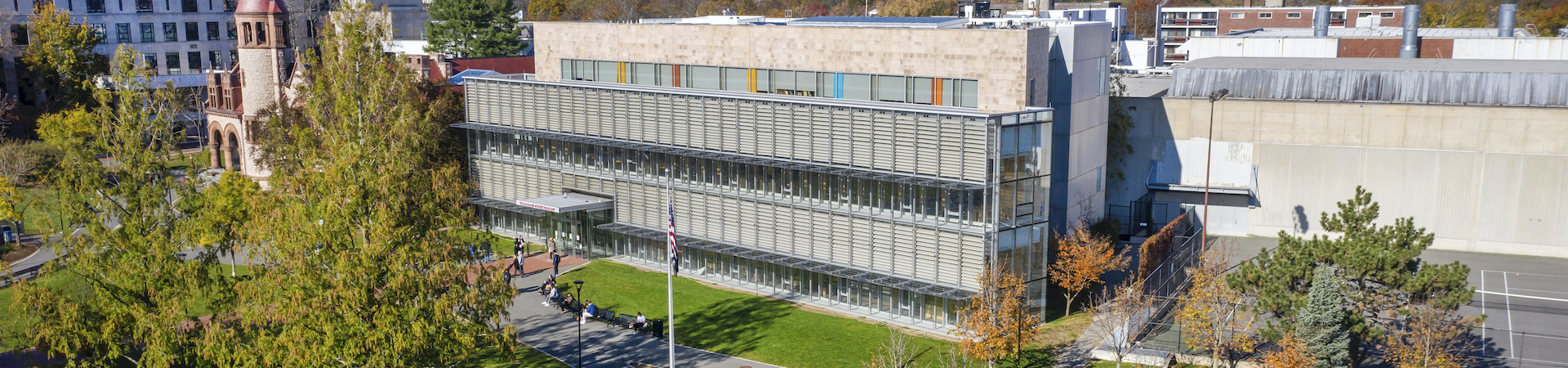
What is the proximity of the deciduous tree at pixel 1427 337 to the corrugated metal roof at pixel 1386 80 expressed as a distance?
28.8 metres

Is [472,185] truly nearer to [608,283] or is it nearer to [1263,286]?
[608,283]

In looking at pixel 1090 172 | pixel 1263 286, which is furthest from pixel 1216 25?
pixel 1263 286

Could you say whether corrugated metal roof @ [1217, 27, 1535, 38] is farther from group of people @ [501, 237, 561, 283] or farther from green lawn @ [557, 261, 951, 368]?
group of people @ [501, 237, 561, 283]

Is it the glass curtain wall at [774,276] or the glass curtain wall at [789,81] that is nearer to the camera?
the glass curtain wall at [774,276]

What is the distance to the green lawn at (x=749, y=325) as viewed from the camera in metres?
42.4

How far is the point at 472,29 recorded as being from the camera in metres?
106

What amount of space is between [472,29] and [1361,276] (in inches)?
3406

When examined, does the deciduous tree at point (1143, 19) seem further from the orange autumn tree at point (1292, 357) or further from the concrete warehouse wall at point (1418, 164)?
the orange autumn tree at point (1292, 357)

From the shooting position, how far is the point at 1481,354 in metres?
40.7

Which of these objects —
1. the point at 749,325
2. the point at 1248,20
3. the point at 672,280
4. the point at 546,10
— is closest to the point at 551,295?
the point at 672,280

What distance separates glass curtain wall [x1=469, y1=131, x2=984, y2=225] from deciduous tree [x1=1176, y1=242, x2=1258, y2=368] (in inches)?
346

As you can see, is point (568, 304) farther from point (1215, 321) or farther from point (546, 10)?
point (546, 10)

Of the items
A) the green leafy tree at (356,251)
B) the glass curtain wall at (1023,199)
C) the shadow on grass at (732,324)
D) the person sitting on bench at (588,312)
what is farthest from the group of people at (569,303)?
the green leafy tree at (356,251)

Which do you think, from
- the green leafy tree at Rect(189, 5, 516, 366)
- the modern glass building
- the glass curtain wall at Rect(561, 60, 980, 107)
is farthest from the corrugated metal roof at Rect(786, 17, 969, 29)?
the green leafy tree at Rect(189, 5, 516, 366)
